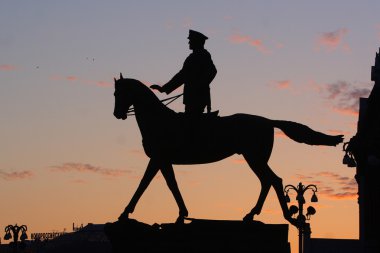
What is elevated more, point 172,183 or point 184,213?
point 172,183

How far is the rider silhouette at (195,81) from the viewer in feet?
78.9

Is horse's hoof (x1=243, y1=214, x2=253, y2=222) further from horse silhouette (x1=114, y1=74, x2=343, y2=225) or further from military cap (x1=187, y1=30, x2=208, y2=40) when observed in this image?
military cap (x1=187, y1=30, x2=208, y2=40)

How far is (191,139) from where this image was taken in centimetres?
2361

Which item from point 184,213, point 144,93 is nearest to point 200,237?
point 184,213

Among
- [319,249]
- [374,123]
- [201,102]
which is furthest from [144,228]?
[319,249]

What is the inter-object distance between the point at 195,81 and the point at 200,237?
10.7 ft

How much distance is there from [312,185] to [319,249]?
94.8 metres

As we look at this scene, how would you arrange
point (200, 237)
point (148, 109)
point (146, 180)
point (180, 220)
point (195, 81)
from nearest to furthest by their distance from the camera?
1. point (200, 237)
2. point (180, 220)
3. point (146, 180)
4. point (148, 109)
5. point (195, 81)

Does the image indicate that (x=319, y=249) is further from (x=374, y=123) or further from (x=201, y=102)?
(x=201, y=102)

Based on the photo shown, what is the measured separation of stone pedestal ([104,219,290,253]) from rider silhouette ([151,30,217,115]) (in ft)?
8.07

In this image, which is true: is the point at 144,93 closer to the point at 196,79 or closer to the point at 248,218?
the point at 196,79

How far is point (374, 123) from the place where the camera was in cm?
6488

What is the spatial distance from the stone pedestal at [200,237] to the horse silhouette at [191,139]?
0.45 meters

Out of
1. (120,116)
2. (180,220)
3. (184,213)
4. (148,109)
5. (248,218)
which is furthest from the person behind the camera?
(120,116)
